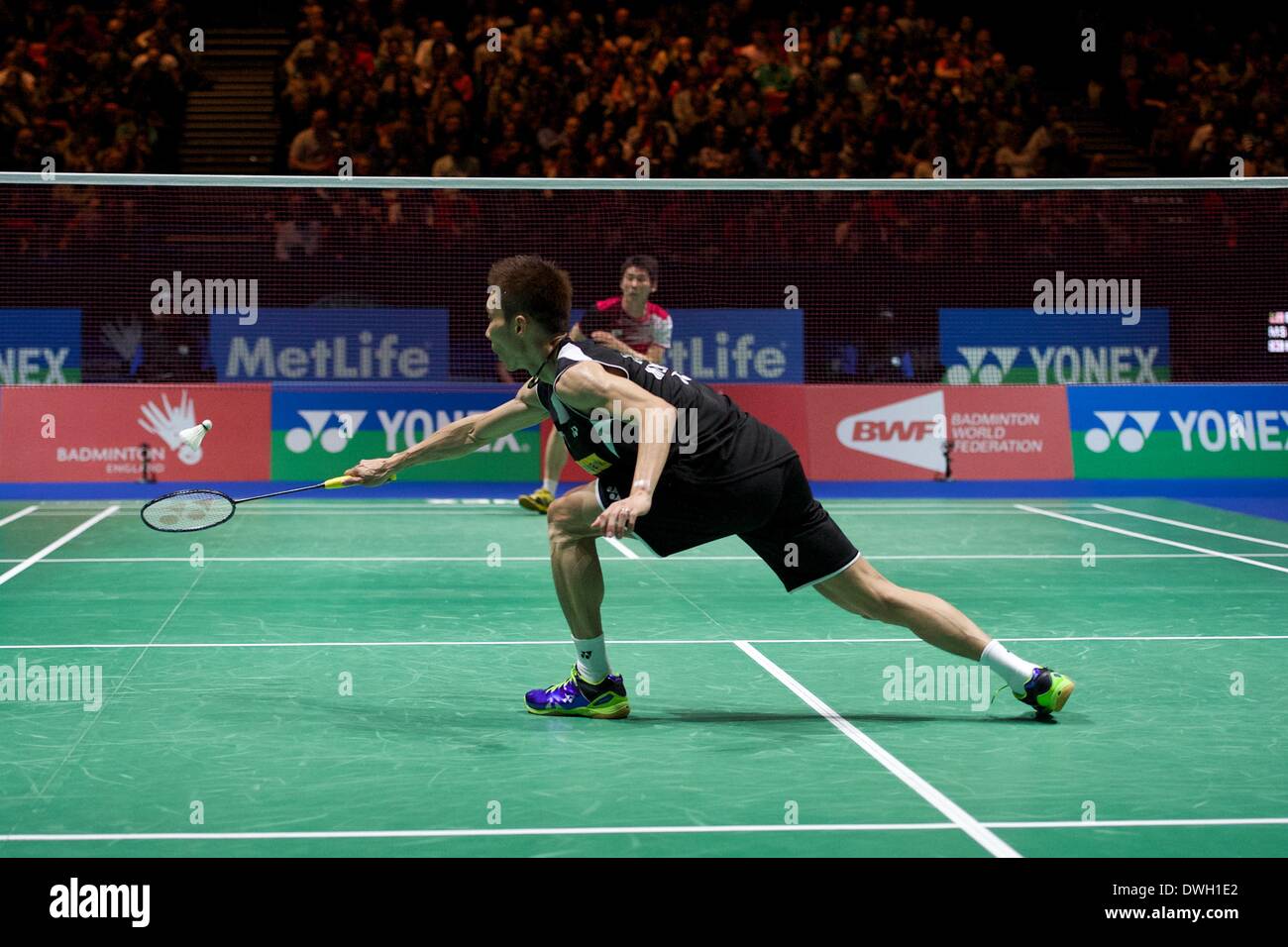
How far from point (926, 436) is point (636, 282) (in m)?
4.70

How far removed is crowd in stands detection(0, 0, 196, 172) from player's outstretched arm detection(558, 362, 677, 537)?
14.6 metres

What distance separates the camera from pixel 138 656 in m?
7.05

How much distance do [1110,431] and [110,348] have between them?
1034 centimetres

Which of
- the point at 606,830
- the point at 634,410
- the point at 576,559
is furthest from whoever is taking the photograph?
the point at 576,559

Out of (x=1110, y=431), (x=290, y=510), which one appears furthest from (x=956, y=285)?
(x=290, y=510)

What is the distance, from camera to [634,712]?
6008 mm

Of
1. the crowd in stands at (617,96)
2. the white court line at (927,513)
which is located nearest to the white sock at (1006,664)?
the white court line at (927,513)

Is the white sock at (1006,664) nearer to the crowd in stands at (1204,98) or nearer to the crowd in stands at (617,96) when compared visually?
the crowd in stands at (617,96)

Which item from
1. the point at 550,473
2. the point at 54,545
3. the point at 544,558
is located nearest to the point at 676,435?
the point at 544,558

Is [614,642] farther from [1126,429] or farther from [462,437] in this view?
[1126,429]

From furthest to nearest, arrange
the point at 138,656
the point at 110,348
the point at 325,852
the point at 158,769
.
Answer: the point at 110,348
the point at 138,656
the point at 158,769
the point at 325,852

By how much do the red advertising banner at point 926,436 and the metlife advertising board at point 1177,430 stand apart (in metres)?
0.31

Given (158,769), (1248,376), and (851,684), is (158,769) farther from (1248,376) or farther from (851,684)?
(1248,376)

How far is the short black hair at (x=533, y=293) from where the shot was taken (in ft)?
18.0
